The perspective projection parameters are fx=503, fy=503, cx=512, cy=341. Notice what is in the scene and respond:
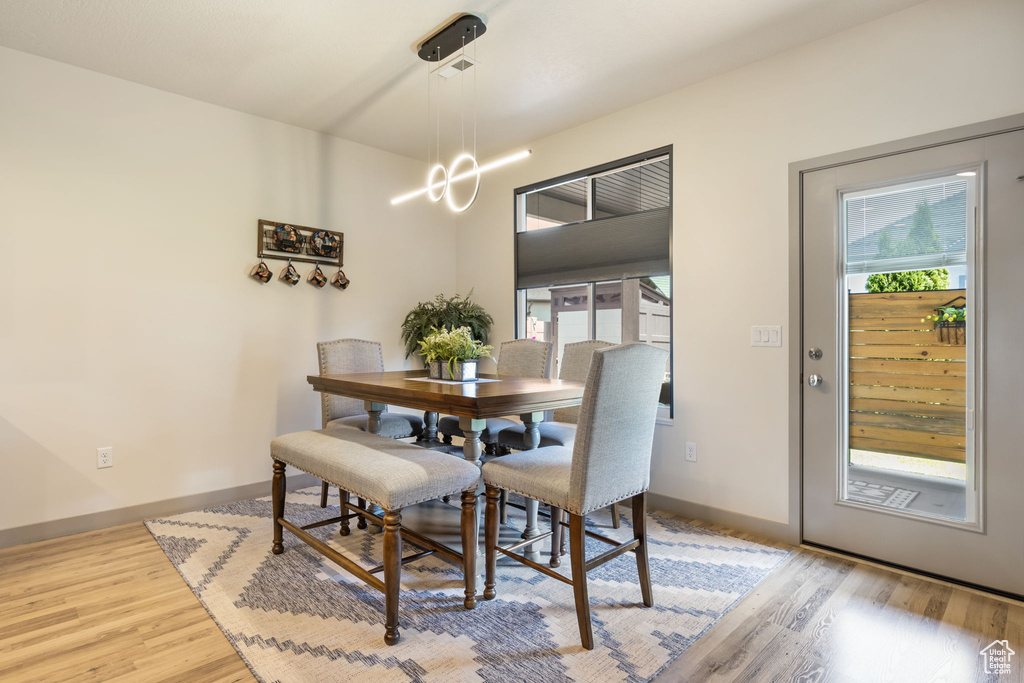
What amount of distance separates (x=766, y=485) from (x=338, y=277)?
10.6 ft

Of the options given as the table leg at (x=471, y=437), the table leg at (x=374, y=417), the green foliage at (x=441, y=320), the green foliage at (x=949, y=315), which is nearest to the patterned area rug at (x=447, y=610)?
the table leg at (x=471, y=437)

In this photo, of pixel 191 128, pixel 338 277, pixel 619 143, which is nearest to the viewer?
pixel 191 128

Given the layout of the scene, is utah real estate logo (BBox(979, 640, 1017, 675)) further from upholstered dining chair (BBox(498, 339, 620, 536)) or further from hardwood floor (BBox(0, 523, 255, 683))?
hardwood floor (BBox(0, 523, 255, 683))

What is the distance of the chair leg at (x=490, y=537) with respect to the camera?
1999 millimetres

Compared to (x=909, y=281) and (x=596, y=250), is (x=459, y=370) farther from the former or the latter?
(x=909, y=281)

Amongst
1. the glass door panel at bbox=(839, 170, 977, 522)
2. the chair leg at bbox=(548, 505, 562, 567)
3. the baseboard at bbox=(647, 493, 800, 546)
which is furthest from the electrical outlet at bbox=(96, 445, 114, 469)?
the glass door panel at bbox=(839, 170, 977, 522)

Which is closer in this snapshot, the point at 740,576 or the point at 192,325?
the point at 740,576

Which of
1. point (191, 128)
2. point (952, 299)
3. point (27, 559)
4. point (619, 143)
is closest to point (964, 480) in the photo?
point (952, 299)

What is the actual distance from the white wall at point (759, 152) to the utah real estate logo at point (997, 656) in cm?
98

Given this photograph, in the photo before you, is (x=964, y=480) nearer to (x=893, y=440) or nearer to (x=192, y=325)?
(x=893, y=440)

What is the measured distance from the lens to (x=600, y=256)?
364 cm

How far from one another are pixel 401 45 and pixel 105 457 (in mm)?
2879

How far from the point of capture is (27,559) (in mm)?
2510

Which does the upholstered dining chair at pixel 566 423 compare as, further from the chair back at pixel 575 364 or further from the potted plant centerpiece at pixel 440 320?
the potted plant centerpiece at pixel 440 320
